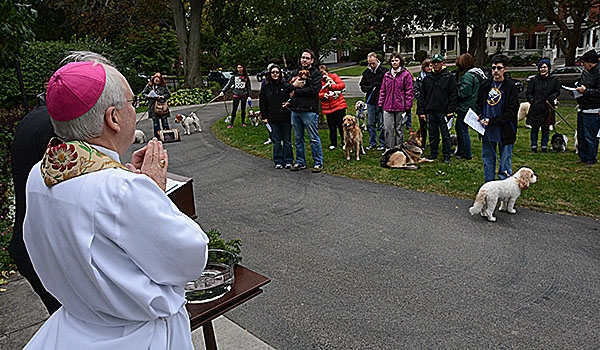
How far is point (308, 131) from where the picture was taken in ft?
29.9

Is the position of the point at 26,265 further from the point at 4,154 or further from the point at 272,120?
the point at 4,154

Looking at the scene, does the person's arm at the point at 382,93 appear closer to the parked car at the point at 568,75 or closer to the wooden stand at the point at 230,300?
the wooden stand at the point at 230,300

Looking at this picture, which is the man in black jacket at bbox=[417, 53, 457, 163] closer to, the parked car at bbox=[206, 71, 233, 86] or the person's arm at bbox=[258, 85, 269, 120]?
the person's arm at bbox=[258, 85, 269, 120]

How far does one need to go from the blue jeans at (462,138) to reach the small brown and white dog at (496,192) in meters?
3.29

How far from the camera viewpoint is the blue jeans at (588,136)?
873 centimetres

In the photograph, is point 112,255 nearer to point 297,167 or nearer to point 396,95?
point 297,167

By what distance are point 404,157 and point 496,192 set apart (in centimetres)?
301

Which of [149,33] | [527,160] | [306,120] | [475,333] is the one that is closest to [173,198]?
[475,333]

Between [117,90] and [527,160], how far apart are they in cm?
953

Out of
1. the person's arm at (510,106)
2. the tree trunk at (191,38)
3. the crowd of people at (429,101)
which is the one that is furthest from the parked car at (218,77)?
the person's arm at (510,106)

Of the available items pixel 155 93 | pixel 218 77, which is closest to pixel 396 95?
pixel 155 93

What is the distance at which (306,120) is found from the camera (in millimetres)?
9016

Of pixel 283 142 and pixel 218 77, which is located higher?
pixel 218 77

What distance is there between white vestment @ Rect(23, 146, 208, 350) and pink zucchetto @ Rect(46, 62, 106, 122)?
0.16 meters
